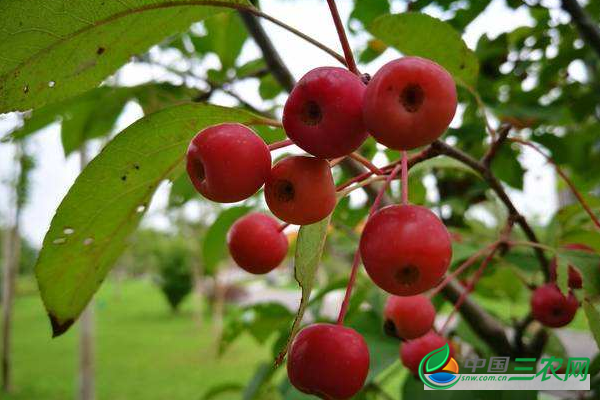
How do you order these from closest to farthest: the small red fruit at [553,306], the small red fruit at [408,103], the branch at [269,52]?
the small red fruit at [408,103] → the small red fruit at [553,306] → the branch at [269,52]

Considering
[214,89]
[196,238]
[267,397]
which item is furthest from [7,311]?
[214,89]

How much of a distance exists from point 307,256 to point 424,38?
423 mm

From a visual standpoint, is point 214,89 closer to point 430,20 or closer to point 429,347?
point 430,20

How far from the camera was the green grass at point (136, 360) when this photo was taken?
19.9 ft

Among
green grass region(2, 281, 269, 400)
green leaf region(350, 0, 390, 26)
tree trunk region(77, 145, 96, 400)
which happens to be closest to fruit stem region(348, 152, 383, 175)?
green leaf region(350, 0, 390, 26)

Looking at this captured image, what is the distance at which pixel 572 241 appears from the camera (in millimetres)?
1013

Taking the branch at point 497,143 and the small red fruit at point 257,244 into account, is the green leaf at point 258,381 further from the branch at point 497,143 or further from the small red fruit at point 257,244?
the branch at point 497,143

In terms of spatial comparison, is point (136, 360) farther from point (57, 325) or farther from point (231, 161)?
point (231, 161)

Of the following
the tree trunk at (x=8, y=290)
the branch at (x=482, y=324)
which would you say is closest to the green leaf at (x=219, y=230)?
the branch at (x=482, y=324)

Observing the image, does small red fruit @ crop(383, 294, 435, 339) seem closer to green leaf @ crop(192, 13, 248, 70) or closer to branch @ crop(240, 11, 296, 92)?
branch @ crop(240, 11, 296, 92)
